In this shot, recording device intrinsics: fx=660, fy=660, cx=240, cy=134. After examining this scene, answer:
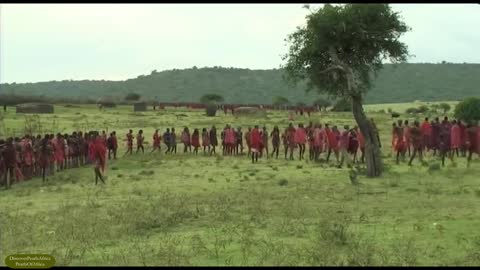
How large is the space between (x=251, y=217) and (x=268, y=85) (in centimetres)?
9731

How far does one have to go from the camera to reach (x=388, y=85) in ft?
333

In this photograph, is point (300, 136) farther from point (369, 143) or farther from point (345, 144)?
point (369, 143)

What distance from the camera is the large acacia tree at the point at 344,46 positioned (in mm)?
20516

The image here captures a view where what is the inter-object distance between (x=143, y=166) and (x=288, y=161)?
561cm

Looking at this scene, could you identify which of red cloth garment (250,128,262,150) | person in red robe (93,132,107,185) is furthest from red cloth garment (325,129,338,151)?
person in red robe (93,132,107,185)

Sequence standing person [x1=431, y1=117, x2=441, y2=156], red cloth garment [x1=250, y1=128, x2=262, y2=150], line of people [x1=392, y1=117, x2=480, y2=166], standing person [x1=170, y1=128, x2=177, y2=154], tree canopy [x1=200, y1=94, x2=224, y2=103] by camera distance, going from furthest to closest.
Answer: tree canopy [x1=200, y1=94, x2=224, y2=103]
standing person [x1=170, y1=128, x2=177, y2=154]
red cloth garment [x1=250, y1=128, x2=262, y2=150]
standing person [x1=431, y1=117, x2=441, y2=156]
line of people [x1=392, y1=117, x2=480, y2=166]

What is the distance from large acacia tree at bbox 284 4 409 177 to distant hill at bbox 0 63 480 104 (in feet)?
220

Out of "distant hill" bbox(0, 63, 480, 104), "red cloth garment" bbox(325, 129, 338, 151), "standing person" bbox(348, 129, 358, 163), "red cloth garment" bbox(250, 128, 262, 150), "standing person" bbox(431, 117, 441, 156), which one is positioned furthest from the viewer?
"distant hill" bbox(0, 63, 480, 104)

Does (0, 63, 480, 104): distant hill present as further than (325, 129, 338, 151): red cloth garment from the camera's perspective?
Yes

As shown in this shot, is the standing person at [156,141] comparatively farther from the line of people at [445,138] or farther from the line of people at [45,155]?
the line of people at [445,138]

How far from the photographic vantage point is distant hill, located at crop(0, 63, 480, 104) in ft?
319

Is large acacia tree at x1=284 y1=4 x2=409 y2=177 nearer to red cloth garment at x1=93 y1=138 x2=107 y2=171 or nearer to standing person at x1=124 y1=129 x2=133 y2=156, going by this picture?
red cloth garment at x1=93 y1=138 x2=107 y2=171

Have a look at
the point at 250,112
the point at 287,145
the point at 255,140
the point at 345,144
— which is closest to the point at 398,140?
the point at 345,144

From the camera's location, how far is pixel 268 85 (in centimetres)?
10856
